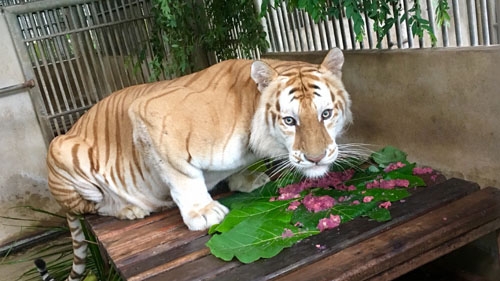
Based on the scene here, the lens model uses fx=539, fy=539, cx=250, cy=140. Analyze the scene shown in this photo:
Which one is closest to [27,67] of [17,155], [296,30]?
[17,155]

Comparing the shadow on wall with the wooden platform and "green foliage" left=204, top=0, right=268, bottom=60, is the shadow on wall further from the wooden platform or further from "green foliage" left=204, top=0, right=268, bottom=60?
the wooden platform

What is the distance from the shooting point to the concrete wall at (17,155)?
3798 mm

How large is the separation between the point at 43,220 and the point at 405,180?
299cm

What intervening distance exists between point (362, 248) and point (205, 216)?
71cm

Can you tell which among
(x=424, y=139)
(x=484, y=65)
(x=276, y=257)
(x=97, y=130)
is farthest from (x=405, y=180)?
(x=97, y=130)

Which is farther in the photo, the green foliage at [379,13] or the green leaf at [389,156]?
the green leaf at [389,156]

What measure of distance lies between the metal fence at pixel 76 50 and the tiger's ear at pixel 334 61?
5.93 feet

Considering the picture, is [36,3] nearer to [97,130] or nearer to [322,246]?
[97,130]

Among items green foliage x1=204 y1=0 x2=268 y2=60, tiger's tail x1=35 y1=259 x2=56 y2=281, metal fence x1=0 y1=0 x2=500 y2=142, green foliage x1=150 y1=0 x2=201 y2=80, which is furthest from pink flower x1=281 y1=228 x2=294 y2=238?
green foliage x1=150 y1=0 x2=201 y2=80

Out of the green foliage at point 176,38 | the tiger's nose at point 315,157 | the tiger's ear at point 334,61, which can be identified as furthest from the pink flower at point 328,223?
the green foliage at point 176,38

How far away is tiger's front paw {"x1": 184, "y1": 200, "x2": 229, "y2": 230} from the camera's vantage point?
225 cm

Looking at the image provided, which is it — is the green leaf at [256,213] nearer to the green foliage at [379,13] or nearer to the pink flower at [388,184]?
the pink flower at [388,184]

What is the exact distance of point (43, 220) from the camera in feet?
13.7

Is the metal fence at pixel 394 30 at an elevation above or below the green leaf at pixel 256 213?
above
